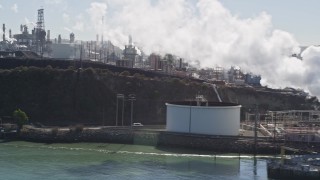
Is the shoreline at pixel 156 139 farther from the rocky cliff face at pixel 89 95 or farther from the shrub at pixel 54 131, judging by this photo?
the rocky cliff face at pixel 89 95

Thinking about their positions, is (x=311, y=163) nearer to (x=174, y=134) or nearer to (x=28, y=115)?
(x=174, y=134)

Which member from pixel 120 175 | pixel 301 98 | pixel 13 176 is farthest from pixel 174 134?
pixel 301 98

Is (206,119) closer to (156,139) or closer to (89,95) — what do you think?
(156,139)

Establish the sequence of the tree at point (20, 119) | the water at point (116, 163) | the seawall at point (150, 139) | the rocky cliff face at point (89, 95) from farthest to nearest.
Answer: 1. the rocky cliff face at point (89, 95)
2. the tree at point (20, 119)
3. the seawall at point (150, 139)
4. the water at point (116, 163)

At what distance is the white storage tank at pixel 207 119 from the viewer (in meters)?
30.6

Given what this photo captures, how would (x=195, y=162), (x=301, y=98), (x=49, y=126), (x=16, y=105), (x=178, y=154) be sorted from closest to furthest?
(x=195, y=162)
(x=178, y=154)
(x=49, y=126)
(x=16, y=105)
(x=301, y=98)

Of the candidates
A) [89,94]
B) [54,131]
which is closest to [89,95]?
[89,94]

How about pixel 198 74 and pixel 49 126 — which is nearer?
pixel 49 126

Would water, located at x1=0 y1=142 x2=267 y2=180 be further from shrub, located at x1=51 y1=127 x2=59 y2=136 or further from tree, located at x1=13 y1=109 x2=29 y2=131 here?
tree, located at x1=13 y1=109 x2=29 y2=131

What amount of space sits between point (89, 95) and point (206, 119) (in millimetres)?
10932

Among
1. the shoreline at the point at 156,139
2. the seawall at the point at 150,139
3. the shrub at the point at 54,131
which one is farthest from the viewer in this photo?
the shrub at the point at 54,131

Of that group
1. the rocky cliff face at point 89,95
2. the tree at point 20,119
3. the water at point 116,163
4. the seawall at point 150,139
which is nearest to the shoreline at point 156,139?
the seawall at point 150,139

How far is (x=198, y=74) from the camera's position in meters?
54.4

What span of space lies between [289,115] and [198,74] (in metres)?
17.5
